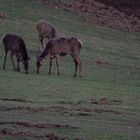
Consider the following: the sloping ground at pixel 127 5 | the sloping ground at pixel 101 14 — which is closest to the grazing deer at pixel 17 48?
the sloping ground at pixel 101 14

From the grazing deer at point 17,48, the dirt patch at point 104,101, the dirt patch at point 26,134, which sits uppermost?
the dirt patch at point 26,134

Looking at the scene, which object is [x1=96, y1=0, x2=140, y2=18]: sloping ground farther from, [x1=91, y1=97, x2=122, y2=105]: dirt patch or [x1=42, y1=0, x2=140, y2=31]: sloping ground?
[x1=91, y1=97, x2=122, y2=105]: dirt patch

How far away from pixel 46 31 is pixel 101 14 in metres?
14.0

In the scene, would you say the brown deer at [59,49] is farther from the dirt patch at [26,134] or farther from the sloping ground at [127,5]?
the sloping ground at [127,5]

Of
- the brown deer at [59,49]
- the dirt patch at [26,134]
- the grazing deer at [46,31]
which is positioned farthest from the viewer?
the grazing deer at [46,31]

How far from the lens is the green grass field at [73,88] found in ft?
44.9

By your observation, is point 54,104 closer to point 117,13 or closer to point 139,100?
point 139,100

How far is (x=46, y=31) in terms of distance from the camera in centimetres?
3278

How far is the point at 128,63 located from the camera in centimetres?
3331

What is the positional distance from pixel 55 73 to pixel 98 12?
65.4 feet

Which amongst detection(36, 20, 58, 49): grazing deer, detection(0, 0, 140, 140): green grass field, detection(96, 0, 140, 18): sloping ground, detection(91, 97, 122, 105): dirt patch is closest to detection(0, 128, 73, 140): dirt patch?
detection(0, 0, 140, 140): green grass field

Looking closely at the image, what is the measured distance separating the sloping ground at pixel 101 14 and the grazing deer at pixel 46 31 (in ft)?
34.4

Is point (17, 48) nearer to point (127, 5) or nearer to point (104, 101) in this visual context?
point (104, 101)

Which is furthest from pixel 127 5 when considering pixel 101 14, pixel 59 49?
pixel 59 49
